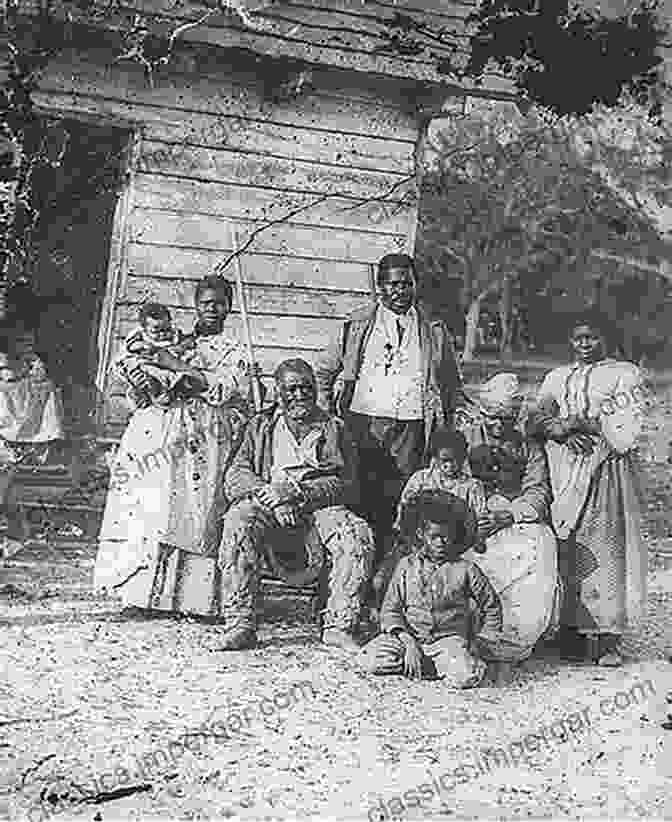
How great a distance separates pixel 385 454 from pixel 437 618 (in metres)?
0.86

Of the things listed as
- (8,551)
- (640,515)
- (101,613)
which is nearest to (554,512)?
(640,515)

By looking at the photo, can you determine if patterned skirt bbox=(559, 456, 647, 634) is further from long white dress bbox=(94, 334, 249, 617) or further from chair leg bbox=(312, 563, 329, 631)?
long white dress bbox=(94, 334, 249, 617)

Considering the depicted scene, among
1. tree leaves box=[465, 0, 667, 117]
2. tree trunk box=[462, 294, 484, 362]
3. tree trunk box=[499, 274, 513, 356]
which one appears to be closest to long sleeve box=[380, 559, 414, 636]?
tree trunk box=[462, 294, 484, 362]

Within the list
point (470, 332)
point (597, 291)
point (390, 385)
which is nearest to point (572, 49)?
point (597, 291)

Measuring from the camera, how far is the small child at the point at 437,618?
11.1 ft

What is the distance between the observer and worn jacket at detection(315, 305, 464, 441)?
4.03 metres

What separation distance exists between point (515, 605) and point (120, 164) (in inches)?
91.4

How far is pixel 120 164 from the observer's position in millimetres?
4035

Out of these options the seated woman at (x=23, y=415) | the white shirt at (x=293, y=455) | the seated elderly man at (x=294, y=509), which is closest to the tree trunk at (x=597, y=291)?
the seated elderly man at (x=294, y=509)

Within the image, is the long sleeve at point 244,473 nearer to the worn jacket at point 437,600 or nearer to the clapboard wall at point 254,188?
the clapboard wall at point 254,188

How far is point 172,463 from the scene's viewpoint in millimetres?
3873

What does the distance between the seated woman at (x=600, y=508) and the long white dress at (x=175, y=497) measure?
1.25 metres

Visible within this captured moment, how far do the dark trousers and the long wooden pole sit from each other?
389 mm

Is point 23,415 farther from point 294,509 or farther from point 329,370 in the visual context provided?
point 329,370
